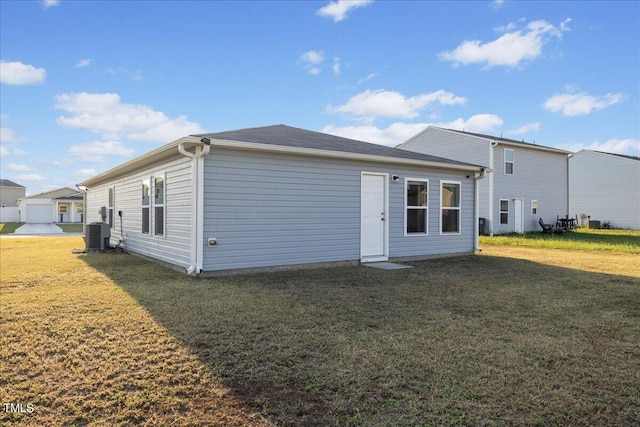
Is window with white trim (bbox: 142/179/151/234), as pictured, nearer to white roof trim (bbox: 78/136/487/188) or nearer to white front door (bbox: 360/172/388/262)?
white roof trim (bbox: 78/136/487/188)

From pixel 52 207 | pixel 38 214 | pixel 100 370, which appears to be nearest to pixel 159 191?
pixel 100 370

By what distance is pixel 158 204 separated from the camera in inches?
335

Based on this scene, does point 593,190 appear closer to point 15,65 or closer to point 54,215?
point 15,65

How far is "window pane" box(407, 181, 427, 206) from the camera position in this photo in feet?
29.9

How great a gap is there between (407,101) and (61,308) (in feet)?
50.3

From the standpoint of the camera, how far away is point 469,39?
1159 centimetres

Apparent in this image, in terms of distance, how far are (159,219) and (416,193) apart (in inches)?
239

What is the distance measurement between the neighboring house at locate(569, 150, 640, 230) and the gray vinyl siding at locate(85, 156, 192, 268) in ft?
86.1

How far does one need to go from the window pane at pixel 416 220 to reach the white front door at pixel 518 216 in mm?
11441

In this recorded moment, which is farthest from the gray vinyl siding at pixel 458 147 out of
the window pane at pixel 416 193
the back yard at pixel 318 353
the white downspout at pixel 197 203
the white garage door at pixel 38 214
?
the white garage door at pixel 38 214

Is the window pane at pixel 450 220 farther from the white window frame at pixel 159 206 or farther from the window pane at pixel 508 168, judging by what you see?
the window pane at pixel 508 168

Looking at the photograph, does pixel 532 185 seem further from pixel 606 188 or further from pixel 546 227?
pixel 606 188

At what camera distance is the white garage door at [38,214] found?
32.3 metres

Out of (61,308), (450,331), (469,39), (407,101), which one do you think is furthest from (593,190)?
(61,308)
